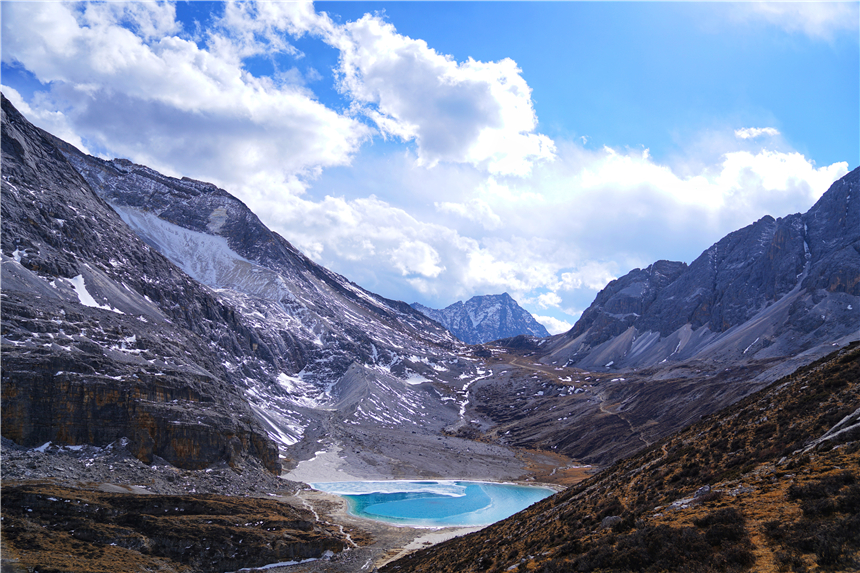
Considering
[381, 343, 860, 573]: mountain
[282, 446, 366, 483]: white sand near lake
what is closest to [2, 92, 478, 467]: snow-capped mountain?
[282, 446, 366, 483]: white sand near lake

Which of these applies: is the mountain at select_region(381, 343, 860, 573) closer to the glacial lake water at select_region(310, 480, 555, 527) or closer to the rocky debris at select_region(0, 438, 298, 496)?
the rocky debris at select_region(0, 438, 298, 496)

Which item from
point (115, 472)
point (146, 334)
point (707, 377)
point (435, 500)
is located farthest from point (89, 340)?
point (707, 377)

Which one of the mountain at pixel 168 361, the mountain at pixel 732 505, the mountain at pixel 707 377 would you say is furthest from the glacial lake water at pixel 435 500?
the mountain at pixel 732 505

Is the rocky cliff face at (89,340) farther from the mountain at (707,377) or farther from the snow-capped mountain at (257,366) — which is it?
the mountain at (707,377)

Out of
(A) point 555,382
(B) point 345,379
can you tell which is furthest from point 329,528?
(A) point 555,382

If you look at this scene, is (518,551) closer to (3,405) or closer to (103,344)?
(3,405)
